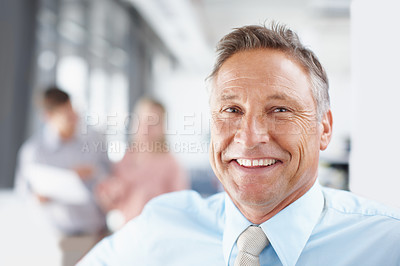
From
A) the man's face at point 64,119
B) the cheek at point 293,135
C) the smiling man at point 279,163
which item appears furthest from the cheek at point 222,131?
the man's face at point 64,119

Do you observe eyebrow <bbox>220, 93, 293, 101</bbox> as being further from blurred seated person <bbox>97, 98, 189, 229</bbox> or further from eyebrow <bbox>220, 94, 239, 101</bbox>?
blurred seated person <bbox>97, 98, 189, 229</bbox>

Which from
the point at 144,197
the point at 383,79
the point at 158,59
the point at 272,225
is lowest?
the point at 144,197

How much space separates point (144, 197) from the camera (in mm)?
2330

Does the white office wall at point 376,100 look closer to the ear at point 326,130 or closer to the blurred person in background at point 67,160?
the ear at point 326,130

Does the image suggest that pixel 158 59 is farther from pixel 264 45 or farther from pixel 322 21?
pixel 264 45

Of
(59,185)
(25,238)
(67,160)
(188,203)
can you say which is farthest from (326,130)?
(67,160)

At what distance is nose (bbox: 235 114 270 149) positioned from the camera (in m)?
0.92

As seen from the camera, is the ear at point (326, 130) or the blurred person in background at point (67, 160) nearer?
the ear at point (326, 130)

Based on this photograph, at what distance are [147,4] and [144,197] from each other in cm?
378

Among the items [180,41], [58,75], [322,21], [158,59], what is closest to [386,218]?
[58,75]

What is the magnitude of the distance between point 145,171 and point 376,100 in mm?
1698

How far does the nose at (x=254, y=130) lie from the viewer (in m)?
0.92

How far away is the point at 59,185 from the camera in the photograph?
2.23 meters

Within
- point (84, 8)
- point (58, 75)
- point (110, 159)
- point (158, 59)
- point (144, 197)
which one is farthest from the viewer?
point (158, 59)
